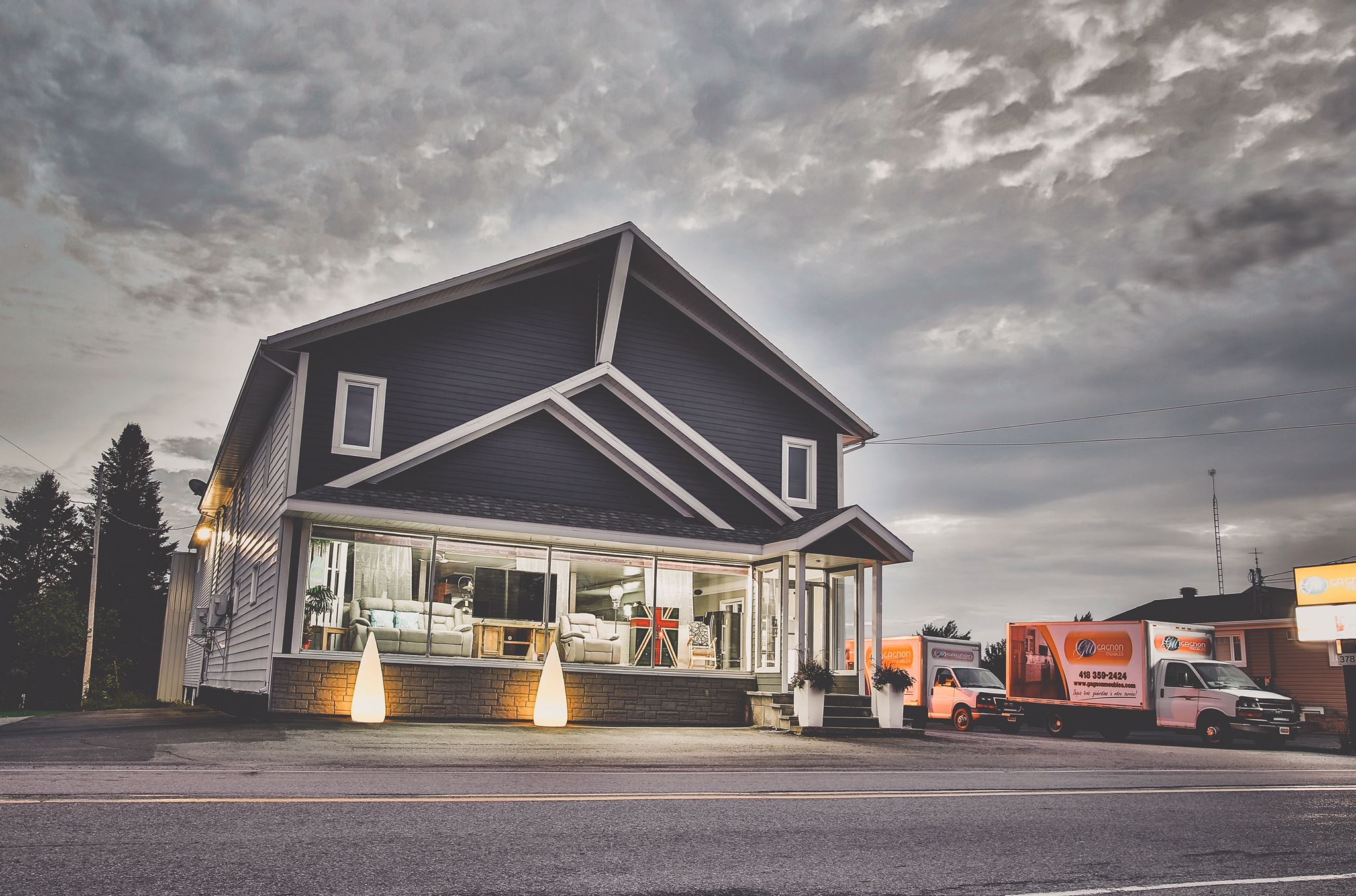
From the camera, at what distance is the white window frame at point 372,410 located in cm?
1845

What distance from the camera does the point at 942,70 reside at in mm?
19734

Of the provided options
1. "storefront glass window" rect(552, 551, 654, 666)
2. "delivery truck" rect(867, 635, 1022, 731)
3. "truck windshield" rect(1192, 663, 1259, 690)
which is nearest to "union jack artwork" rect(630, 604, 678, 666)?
"storefront glass window" rect(552, 551, 654, 666)

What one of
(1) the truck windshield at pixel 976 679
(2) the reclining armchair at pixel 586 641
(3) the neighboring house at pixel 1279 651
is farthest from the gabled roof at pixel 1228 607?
(2) the reclining armchair at pixel 586 641

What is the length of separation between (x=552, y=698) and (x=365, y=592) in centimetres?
360

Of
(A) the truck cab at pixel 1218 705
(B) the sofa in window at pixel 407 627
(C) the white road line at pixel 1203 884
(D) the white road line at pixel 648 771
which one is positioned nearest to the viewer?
(C) the white road line at pixel 1203 884

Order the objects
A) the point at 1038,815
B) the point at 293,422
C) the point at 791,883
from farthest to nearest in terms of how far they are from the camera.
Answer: the point at 293,422, the point at 1038,815, the point at 791,883

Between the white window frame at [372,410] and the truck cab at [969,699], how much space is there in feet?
58.8

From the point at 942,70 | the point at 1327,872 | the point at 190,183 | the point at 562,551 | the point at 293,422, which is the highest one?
the point at 942,70

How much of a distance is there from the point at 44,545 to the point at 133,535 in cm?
871

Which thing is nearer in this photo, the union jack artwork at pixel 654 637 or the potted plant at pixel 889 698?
the potted plant at pixel 889 698

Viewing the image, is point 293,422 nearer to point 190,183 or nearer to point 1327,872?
point 190,183

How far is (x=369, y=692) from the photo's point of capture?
52.6 ft

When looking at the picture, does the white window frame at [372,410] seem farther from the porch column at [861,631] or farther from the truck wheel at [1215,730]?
the truck wheel at [1215,730]

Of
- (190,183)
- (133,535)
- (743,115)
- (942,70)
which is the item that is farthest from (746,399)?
(133,535)
